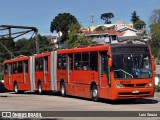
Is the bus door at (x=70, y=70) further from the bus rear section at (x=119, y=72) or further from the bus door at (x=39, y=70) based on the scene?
the bus door at (x=39, y=70)

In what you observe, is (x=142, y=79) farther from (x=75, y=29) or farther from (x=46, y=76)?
(x=75, y=29)

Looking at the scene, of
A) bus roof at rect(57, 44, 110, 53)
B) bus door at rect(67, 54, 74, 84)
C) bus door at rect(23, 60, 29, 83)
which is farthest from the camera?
bus door at rect(23, 60, 29, 83)

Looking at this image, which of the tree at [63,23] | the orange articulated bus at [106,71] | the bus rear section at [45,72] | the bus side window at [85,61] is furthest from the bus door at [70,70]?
the tree at [63,23]

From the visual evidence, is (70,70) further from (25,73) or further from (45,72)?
(25,73)

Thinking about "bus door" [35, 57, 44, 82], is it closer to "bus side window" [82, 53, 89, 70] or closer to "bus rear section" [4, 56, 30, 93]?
"bus rear section" [4, 56, 30, 93]

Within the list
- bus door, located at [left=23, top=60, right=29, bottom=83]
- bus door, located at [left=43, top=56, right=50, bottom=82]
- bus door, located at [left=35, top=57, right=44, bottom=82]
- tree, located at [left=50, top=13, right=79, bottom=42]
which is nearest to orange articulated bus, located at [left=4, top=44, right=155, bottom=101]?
bus door, located at [left=43, top=56, right=50, bottom=82]

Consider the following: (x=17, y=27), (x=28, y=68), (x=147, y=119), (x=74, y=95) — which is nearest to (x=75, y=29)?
(x=17, y=27)

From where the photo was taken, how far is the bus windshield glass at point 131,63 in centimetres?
1902

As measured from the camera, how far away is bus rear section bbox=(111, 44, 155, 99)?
1892 cm

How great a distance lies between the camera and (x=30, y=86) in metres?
30.8

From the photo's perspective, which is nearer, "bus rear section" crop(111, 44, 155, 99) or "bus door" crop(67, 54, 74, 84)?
"bus rear section" crop(111, 44, 155, 99)

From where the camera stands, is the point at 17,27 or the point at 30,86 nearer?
the point at 30,86

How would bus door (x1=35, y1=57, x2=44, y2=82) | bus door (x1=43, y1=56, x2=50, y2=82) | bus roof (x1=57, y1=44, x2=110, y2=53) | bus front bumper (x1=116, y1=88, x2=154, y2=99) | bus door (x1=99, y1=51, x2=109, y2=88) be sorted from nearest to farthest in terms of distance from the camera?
bus front bumper (x1=116, y1=88, x2=154, y2=99) < bus door (x1=99, y1=51, x2=109, y2=88) < bus roof (x1=57, y1=44, x2=110, y2=53) < bus door (x1=43, y1=56, x2=50, y2=82) < bus door (x1=35, y1=57, x2=44, y2=82)

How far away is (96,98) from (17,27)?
18.0m
